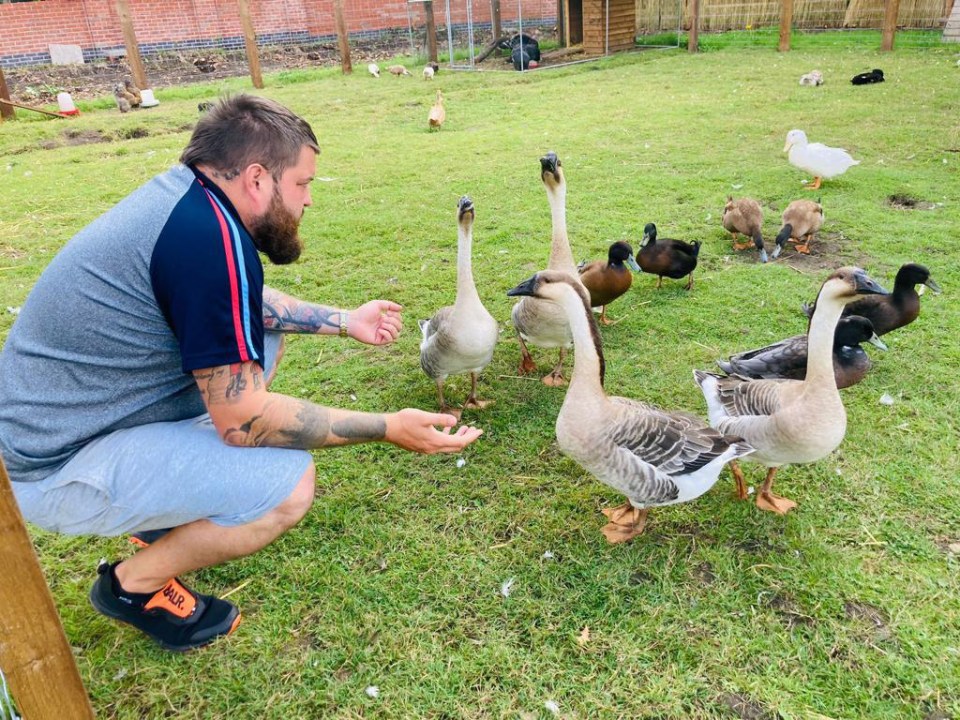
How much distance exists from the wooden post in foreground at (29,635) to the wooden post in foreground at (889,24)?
18.6 m

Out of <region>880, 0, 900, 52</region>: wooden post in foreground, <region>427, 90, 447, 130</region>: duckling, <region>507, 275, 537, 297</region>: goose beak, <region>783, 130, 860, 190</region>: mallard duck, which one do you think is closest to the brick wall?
<region>427, 90, 447, 130</region>: duckling

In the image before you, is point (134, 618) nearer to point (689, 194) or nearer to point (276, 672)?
point (276, 672)

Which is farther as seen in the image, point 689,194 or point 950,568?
point 689,194

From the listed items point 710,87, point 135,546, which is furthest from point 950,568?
point 710,87

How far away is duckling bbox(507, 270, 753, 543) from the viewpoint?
3.09 metres

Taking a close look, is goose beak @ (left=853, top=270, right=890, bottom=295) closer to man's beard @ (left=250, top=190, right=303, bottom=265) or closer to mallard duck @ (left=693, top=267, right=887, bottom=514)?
mallard duck @ (left=693, top=267, right=887, bottom=514)

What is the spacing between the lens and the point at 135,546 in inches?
129

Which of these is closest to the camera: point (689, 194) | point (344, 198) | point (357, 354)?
point (357, 354)

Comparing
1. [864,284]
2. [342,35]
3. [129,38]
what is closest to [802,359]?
[864,284]

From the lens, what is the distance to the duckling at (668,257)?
5.38 metres

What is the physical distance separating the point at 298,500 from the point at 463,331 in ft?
5.46

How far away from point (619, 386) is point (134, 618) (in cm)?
295

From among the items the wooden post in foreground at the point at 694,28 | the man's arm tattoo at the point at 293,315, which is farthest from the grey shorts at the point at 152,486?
the wooden post in foreground at the point at 694,28

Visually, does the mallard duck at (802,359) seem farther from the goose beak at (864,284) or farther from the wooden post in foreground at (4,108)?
the wooden post in foreground at (4,108)
